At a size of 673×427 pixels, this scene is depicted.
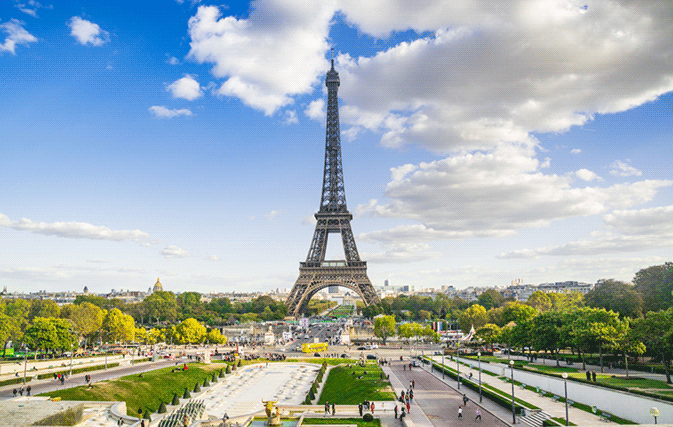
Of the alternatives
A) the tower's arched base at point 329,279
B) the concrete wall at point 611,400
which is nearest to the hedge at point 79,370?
the concrete wall at point 611,400

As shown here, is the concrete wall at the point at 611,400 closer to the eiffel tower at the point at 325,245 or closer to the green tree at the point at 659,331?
the green tree at the point at 659,331

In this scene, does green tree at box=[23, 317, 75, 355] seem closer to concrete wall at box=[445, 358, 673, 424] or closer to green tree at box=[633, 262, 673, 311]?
concrete wall at box=[445, 358, 673, 424]

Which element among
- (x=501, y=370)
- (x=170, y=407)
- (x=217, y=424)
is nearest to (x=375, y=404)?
(x=217, y=424)

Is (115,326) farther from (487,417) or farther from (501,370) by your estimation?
(487,417)

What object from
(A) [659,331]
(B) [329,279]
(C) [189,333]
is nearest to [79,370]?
(C) [189,333]

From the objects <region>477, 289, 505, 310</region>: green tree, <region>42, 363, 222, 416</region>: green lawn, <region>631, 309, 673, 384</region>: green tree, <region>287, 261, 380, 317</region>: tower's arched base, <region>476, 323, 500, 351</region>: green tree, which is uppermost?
<region>287, 261, 380, 317</region>: tower's arched base

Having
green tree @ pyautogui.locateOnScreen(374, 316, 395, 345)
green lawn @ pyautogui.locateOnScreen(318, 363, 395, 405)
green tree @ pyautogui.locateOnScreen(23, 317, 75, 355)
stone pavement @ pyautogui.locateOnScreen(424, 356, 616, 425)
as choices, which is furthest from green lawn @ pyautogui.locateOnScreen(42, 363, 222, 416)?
green tree @ pyautogui.locateOnScreen(374, 316, 395, 345)
